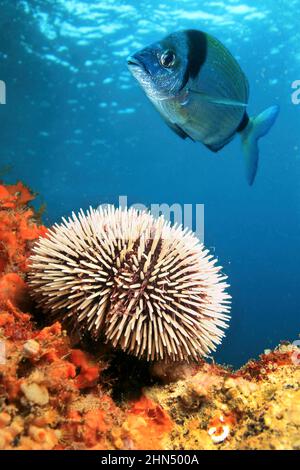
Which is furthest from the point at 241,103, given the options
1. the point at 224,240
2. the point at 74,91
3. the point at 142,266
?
the point at 224,240

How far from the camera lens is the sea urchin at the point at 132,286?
302 centimetres

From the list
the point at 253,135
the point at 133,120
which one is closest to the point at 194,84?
the point at 253,135

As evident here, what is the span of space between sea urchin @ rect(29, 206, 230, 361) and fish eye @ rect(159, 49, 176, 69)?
143 cm

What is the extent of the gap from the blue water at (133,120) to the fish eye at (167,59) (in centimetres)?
247

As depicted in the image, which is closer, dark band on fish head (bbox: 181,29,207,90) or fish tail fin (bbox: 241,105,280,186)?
dark band on fish head (bbox: 181,29,207,90)

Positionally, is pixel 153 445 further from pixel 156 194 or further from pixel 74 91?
pixel 156 194

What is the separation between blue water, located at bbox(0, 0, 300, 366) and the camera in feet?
71.7

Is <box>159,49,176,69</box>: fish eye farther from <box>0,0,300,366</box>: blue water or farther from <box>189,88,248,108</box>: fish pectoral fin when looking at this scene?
<box>0,0,300,366</box>: blue water

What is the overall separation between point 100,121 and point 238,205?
3277 centimetres

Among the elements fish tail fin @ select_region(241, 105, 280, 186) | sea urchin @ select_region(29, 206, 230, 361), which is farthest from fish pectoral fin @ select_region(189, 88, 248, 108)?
sea urchin @ select_region(29, 206, 230, 361)

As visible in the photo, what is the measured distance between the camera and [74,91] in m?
27.8

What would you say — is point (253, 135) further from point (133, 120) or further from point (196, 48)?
point (133, 120)

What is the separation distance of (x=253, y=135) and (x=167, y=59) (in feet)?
2.78

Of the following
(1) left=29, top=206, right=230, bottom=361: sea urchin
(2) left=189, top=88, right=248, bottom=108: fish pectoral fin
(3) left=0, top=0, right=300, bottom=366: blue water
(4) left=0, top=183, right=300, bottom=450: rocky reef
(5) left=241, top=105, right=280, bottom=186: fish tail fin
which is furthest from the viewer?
(3) left=0, top=0, right=300, bottom=366: blue water
